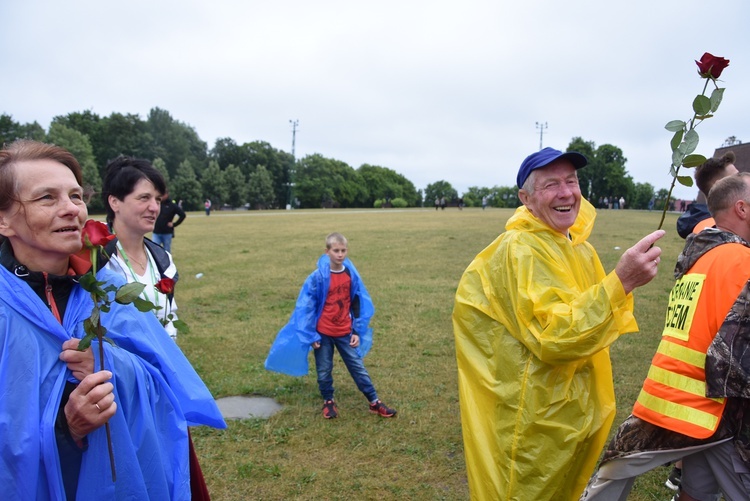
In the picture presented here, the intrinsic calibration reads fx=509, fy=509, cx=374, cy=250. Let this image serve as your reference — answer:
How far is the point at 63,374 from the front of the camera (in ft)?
5.36

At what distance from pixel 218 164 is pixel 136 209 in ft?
238

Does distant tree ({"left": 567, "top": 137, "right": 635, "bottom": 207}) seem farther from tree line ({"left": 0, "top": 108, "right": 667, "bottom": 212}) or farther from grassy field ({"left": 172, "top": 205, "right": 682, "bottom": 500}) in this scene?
grassy field ({"left": 172, "top": 205, "right": 682, "bottom": 500})

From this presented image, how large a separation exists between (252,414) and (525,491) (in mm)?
3348

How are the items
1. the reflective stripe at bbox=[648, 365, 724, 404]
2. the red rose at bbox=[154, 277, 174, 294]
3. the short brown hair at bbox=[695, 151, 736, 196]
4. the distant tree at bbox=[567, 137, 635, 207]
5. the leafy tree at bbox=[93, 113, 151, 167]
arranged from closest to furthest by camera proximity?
the reflective stripe at bbox=[648, 365, 724, 404]
the red rose at bbox=[154, 277, 174, 294]
the short brown hair at bbox=[695, 151, 736, 196]
the distant tree at bbox=[567, 137, 635, 207]
the leafy tree at bbox=[93, 113, 151, 167]

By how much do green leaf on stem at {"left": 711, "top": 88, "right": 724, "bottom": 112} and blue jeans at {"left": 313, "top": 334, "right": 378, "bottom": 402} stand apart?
3902 millimetres

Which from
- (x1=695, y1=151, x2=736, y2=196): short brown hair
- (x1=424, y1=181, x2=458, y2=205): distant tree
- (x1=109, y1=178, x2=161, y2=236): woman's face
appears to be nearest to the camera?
(x1=109, y1=178, x2=161, y2=236): woman's face

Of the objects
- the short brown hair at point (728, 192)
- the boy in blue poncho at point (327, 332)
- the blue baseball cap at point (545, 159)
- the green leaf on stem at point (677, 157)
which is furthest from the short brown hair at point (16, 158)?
the boy in blue poncho at point (327, 332)

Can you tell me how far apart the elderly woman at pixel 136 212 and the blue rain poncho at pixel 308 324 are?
1870 mm

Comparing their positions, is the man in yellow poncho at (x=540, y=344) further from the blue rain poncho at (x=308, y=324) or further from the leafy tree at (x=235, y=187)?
the leafy tree at (x=235, y=187)

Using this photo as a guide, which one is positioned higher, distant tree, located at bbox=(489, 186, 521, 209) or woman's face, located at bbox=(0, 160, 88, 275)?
distant tree, located at bbox=(489, 186, 521, 209)

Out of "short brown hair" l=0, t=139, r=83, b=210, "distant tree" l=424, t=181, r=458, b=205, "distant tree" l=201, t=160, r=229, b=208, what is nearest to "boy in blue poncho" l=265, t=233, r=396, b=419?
"short brown hair" l=0, t=139, r=83, b=210

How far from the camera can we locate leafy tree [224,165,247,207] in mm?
65475

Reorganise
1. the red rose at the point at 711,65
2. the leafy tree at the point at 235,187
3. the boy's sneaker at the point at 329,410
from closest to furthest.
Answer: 1. the red rose at the point at 711,65
2. the boy's sneaker at the point at 329,410
3. the leafy tree at the point at 235,187

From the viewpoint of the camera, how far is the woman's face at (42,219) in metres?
1.71
